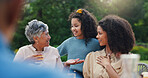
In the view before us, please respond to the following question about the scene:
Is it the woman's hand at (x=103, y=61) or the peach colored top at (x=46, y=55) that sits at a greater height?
the peach colored top at (x=46, y=55)

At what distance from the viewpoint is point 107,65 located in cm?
291

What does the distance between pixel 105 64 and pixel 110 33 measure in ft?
1.52

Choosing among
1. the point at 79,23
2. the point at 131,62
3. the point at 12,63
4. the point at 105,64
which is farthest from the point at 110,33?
the point at 12,63

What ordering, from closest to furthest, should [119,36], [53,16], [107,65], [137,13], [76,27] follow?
[107,65] < [119,36] < [76,27] < [53,16] < [137,13]

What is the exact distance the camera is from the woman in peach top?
2992 millimetres

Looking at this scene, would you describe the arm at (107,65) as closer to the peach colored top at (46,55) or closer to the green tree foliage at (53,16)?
the peach colored top at (46,55)

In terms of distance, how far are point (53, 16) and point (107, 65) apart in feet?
32.2

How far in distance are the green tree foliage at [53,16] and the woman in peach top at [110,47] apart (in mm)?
8164

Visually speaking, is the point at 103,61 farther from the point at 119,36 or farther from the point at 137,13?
the point at 137,13

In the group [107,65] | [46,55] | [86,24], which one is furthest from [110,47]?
[46,55]

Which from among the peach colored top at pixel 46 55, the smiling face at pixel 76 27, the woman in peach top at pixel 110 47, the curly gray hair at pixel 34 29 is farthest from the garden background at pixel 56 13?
the woman in peach top at pixel 110 47

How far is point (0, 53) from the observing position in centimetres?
60

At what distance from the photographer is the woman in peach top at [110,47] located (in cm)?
299

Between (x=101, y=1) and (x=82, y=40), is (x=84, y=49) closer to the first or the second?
(x=82, y=40)
